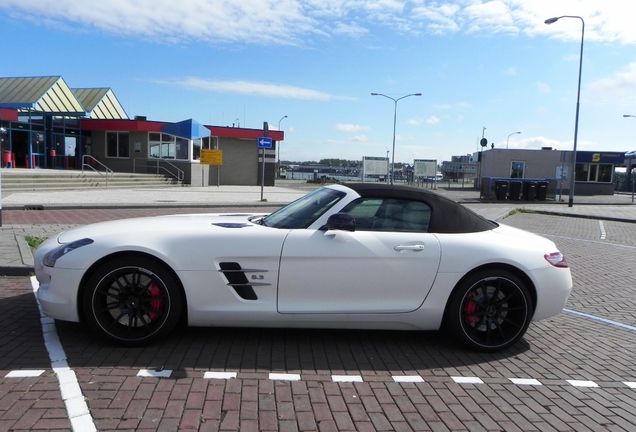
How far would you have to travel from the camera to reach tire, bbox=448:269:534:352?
4352mm

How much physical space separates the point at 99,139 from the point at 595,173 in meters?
39.2

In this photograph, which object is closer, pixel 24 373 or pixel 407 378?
pixel 24 373

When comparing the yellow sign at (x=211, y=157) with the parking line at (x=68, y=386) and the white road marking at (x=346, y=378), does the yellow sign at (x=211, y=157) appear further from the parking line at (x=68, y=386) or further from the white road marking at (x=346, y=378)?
the white road marking at (x=346, y=378)

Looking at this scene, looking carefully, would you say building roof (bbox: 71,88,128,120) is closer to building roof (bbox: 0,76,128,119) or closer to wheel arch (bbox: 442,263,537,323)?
building roof (bbox: 0,76,128,119)

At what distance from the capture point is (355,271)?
13.8 ft

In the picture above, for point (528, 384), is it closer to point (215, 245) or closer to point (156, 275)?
point (215, 245)

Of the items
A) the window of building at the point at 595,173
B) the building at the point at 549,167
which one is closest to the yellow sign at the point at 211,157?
the building at the point at 549,167

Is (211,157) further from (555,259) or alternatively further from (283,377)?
(283,377)

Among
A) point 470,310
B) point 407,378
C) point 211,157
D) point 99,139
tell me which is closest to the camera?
point 407,378

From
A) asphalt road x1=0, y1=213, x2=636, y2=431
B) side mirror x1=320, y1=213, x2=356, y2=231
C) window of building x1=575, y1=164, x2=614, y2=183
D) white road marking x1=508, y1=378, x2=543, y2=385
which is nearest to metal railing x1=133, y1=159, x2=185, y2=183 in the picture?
asphalt road x1=0, y1=213, x2=636, y2=431

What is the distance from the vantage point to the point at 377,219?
448 centimetres

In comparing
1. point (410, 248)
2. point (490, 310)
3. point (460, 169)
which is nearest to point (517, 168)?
point (460, 169)

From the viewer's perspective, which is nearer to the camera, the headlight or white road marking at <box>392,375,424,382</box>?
white road marking at <box>392,375,424,382</box>

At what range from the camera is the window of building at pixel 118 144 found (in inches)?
1341
